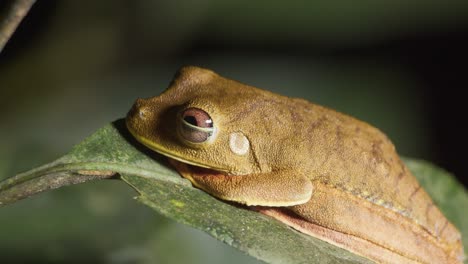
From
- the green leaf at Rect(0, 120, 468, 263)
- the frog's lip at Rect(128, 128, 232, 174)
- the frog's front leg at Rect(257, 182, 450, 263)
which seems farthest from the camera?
the frog's front leg at Rect(257, 182, 450, 263)

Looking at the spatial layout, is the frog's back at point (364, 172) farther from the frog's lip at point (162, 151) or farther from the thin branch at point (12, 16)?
the thin branch at point (12, 16)

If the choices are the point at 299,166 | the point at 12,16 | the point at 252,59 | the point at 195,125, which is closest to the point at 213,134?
the point at 195,125

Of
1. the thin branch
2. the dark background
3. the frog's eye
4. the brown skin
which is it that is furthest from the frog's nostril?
the dark background

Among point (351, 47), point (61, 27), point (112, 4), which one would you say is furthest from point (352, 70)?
point (61, 27)

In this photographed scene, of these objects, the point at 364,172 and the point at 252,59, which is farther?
the point at 252,59

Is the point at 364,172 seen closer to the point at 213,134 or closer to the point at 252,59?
the point at 213,134

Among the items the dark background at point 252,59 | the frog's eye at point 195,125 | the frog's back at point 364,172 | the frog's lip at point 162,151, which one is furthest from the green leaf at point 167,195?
the dark background at point 252,59

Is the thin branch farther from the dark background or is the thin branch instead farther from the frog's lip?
A: the dark background
